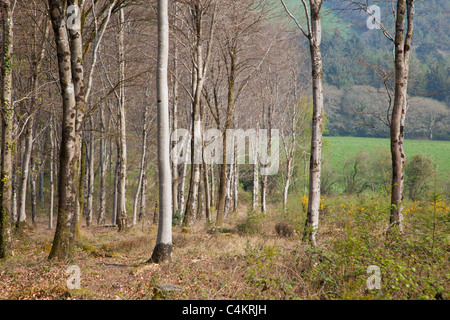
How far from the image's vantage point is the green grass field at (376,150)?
32.5 meters

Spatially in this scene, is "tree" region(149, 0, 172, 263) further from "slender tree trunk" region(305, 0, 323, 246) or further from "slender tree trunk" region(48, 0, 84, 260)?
"slender tree trunk" region(305, 0, 323, 246)

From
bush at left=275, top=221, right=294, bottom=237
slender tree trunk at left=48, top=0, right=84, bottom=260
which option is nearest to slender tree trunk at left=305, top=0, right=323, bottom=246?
bush at left=275, top=221, right=294, bottom=237

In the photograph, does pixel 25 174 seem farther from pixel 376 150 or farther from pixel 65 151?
pixel 376 150

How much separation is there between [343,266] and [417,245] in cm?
142

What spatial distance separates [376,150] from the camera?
33.6 metres

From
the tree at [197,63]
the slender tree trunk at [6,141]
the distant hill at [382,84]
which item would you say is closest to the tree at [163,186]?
the slender tree trunk at [6,141]

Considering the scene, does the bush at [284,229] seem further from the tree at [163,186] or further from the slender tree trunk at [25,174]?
the slender tree trunk at [25,174]

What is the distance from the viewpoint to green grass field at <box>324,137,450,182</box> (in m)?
32.5

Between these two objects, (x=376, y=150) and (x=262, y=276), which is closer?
(x=262, y=276)

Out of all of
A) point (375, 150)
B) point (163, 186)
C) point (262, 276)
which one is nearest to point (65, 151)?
point (163, 186)

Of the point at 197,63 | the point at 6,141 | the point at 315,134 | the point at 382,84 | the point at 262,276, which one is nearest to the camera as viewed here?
the point at 262,276

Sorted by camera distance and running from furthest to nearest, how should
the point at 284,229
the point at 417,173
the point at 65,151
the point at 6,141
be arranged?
the point at 417,173
the point at 284,229
the point at 6,141
the point at 65,151
